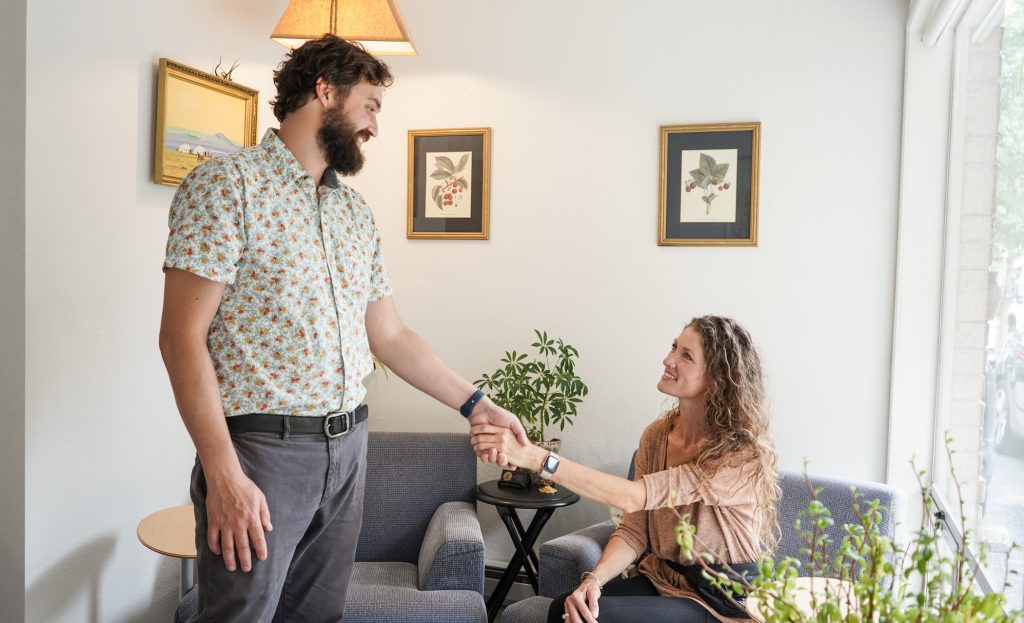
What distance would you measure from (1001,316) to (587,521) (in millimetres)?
1729

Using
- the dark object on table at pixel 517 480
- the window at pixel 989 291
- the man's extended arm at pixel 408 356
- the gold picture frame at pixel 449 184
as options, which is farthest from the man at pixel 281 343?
the gold picture frame at pixel 449 184

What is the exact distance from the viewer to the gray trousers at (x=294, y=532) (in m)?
1.62

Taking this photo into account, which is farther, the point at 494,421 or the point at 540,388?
the point at 540,388

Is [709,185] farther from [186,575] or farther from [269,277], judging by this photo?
[186,575]

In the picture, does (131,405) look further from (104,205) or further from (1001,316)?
(1001,316)

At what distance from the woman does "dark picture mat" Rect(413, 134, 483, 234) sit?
1.37 metres

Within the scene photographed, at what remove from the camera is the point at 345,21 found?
2.81 m

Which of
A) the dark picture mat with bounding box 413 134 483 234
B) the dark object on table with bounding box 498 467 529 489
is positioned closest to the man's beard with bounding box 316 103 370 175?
the dark object on table with bounding box 498 467 529 489

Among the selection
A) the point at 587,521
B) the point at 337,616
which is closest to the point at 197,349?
the point at 337,616

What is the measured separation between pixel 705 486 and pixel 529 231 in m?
1.55

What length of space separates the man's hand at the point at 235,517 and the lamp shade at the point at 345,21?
173 centimetres

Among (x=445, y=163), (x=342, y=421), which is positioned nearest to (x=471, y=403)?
(x=342, y=421)

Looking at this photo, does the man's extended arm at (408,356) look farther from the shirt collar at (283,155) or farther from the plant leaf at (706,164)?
the plant leaf at (706,164)

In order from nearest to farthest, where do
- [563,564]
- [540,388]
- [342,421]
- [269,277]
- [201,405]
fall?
[201,405] < [269,277] < [342,421] < [563,564] < [540,388]
